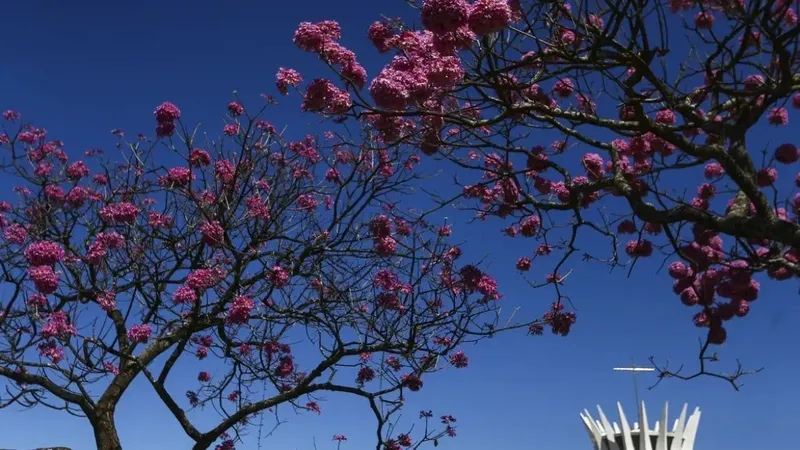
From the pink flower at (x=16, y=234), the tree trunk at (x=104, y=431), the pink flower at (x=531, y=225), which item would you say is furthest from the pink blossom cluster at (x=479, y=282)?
the pink flower at (x=16, y=234)

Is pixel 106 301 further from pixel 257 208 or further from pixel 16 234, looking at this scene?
pixel 16 234

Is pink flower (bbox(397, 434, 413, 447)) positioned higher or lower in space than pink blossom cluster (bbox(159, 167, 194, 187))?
lower

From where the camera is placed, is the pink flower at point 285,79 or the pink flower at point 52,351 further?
the pink flower at point 52,351

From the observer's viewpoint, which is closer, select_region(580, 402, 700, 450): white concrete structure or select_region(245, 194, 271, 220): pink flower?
select_region(245, 194, 271, 220): pink flower

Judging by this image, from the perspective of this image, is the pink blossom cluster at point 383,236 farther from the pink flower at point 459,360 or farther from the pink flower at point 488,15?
the pink flower at point 488,15

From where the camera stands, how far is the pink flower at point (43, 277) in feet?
24.5

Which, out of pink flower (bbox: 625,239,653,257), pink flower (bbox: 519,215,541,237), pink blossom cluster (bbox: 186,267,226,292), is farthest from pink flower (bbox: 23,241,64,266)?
pink flower (bbox: 625,239,653,257)

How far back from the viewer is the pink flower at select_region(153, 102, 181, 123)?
8.32 m

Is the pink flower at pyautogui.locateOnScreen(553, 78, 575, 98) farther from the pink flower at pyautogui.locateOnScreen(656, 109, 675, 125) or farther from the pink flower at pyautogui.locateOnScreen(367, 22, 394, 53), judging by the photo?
the pink flower at pyautogui.locateOnScreen(367, 22, 394, 53)

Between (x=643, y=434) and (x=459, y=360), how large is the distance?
16065mm

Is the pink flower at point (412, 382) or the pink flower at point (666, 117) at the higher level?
the pink flower at point (666, 117)

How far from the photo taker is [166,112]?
8.32m

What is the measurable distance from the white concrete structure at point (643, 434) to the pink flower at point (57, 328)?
19.5m

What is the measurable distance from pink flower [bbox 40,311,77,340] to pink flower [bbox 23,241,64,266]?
2.16 ft
